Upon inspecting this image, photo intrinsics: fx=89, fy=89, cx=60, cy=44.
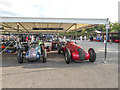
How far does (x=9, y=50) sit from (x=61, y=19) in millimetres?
6741

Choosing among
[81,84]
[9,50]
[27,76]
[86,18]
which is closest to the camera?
[81,84]

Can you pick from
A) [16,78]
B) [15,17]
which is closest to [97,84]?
[16,78]

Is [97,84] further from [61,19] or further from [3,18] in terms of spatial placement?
[3,18]

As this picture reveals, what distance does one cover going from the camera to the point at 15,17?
5.35 meters

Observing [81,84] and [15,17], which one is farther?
[15,17]

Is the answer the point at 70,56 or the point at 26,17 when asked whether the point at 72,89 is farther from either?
the point at 26,17

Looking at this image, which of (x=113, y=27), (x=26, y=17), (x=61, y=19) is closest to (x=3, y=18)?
(x=26, y=17)

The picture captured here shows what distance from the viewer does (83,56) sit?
17.8 ft

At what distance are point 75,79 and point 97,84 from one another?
2.64ft

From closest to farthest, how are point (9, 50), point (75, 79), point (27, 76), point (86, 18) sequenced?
point (75, 79)
point (27, 76)
point (86, 18)
point (9, 50)

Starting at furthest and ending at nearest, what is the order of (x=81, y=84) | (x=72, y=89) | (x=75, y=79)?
(x=75, y=79) → (x=81, y=84) → (x=72, y=89)

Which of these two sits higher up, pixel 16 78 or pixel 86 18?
pixel 86 18

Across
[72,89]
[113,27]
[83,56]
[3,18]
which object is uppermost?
[113,27]

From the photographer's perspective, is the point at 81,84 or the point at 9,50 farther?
the point at 9,50
